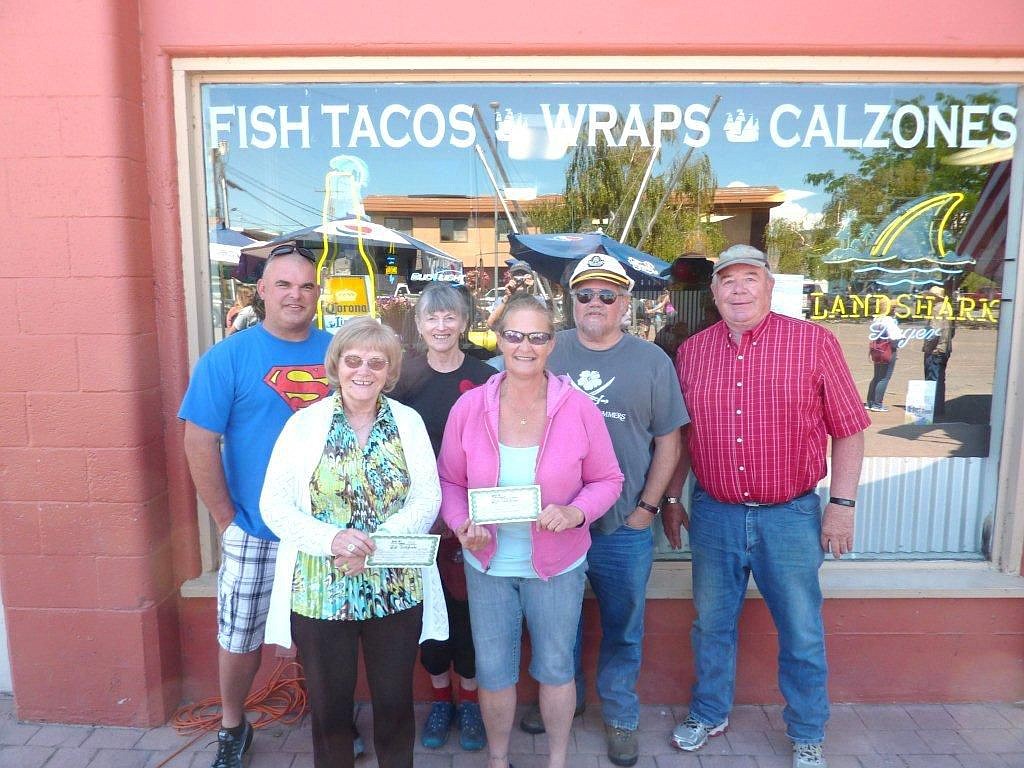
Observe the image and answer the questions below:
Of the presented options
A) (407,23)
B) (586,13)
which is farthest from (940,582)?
(407,23)

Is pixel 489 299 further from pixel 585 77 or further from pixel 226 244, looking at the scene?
pixel 226 244

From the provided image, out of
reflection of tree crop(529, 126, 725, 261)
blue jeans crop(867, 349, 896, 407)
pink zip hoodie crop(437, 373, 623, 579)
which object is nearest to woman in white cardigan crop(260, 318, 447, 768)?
pink zip hoodie crop(437, 373, 623, 579)

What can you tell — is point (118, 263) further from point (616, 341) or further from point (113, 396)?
point (616, 341)

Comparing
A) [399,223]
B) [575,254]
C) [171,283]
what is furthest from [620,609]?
[171,283]

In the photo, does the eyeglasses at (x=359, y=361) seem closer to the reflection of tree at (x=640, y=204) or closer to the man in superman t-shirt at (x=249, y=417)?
the man in superman t-shirt at (x=249, y=417)

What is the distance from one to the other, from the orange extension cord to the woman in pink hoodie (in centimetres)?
117

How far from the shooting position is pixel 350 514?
2279 mm

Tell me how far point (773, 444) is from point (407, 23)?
2.32 metres

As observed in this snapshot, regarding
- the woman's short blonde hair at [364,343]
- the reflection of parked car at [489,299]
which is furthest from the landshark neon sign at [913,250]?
the woman's short blonde hair at [364,343]

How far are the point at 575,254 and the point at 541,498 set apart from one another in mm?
1441

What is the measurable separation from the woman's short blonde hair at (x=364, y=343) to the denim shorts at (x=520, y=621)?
2.62 ft

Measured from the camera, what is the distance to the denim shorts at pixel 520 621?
2.51 meters

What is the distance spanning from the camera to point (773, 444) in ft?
9.07

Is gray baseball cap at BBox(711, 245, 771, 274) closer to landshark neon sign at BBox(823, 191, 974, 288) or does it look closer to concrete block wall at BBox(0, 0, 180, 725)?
landshark neon sign at BBox(823, 191, 974, 288)
